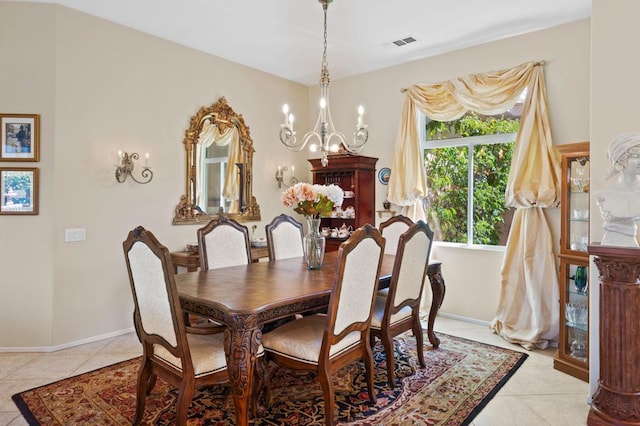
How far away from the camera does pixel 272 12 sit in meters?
3.51

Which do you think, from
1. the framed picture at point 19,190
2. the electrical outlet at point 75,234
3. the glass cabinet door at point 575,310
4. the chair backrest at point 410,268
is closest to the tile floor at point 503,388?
the glass cabinet door at point 575,310

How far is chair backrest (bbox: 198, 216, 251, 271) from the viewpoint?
10.3 feet

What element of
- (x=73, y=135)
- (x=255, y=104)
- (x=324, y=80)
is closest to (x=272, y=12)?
(x=324, y=80)

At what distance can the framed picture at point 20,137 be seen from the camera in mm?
3361

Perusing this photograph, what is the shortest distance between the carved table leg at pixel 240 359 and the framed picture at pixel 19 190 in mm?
2573

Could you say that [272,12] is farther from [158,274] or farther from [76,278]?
[76,278]

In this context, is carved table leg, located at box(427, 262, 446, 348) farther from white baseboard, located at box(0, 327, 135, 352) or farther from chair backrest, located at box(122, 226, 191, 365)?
white baseboard, located at box(0, 327, 135, 352)

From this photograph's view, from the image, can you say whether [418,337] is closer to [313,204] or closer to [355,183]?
[313,204]

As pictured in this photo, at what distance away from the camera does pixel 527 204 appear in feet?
12.1

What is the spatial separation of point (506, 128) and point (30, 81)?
451 centimetres

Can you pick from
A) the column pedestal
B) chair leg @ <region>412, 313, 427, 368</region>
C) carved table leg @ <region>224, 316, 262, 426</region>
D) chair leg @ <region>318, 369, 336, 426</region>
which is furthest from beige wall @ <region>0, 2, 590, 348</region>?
chair leg @ <region>318, 369, 336, 426</region>

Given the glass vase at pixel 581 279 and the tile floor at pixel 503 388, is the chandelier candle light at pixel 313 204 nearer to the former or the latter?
the tile floor at pixel 503 388

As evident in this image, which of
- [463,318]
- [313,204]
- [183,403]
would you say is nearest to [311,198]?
[313,204]

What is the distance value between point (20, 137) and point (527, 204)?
458 cm
